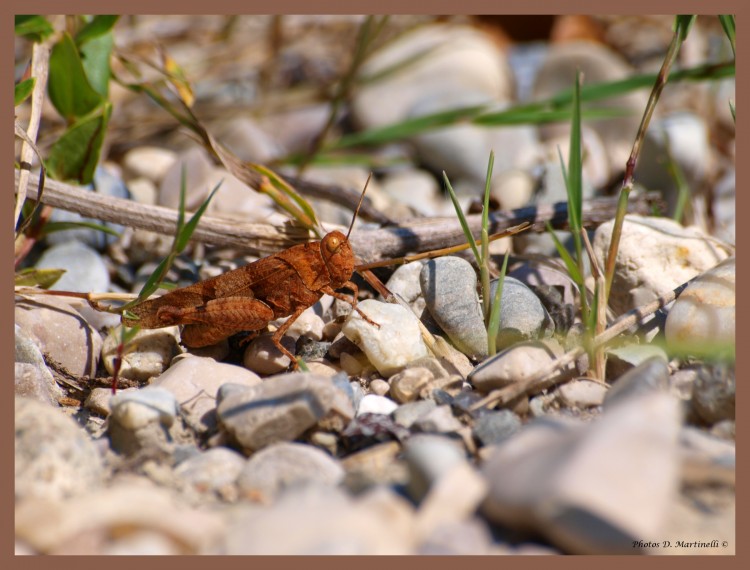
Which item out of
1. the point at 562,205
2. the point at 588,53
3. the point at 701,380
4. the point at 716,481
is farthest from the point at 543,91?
the point at 716,481

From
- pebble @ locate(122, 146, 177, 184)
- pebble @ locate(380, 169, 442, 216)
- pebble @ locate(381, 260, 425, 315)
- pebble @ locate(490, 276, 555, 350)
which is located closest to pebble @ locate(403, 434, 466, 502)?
pebble @ locate(490, 276, 555, 350)

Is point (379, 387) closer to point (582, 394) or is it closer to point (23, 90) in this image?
point (582, 394)

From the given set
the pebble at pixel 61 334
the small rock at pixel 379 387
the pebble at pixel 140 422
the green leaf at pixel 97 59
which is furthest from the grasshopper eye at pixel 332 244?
the green leaf at pixel 97 59

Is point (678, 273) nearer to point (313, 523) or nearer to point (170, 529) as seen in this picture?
point (313, 523)

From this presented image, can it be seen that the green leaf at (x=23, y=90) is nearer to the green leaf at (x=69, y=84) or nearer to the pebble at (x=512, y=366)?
the green leaf at (x=69, y=84)

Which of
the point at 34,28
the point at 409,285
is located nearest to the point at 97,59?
the point at 34,28

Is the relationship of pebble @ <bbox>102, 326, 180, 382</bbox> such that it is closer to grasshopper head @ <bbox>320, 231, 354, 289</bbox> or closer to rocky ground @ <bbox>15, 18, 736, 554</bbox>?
rocky ground @ <bbox>15, 18, 736, 554</bbox>
